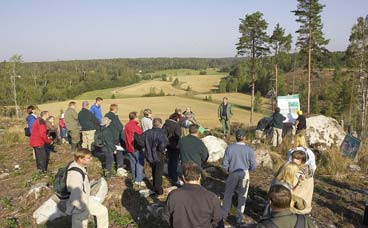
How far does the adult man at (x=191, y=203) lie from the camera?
4.02 meters

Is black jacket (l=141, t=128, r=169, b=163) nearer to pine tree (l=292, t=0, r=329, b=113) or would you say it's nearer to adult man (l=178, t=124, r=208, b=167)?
adult man (l=178, t=124, r=208, b=167)

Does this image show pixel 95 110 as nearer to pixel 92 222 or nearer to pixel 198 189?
pixel 92 222

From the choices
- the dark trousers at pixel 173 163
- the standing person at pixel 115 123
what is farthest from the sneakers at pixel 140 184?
the standing person at pixel 115 123

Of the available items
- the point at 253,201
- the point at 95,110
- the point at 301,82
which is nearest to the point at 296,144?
the point at 253,201

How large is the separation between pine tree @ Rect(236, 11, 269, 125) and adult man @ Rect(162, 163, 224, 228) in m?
32.8

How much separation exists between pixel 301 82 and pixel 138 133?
71168 millimetres

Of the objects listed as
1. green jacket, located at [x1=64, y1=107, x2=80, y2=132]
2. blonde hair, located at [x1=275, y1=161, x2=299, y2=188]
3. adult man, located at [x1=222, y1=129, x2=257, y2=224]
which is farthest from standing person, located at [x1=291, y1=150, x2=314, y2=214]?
green jacket, located at [x1=64, y1=107, x2=80, y2=132]

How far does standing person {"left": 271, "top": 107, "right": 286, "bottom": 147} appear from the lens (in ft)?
44.0

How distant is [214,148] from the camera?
1144 cm

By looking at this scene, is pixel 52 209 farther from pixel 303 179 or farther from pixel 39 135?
pixel 303 179

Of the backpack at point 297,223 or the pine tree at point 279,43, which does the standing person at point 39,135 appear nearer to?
the backpack at point 297,223

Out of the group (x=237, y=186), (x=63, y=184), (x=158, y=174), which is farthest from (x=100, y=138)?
(x=237, y=186)

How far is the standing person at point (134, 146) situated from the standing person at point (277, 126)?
22.5 feet

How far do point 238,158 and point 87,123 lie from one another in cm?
588
